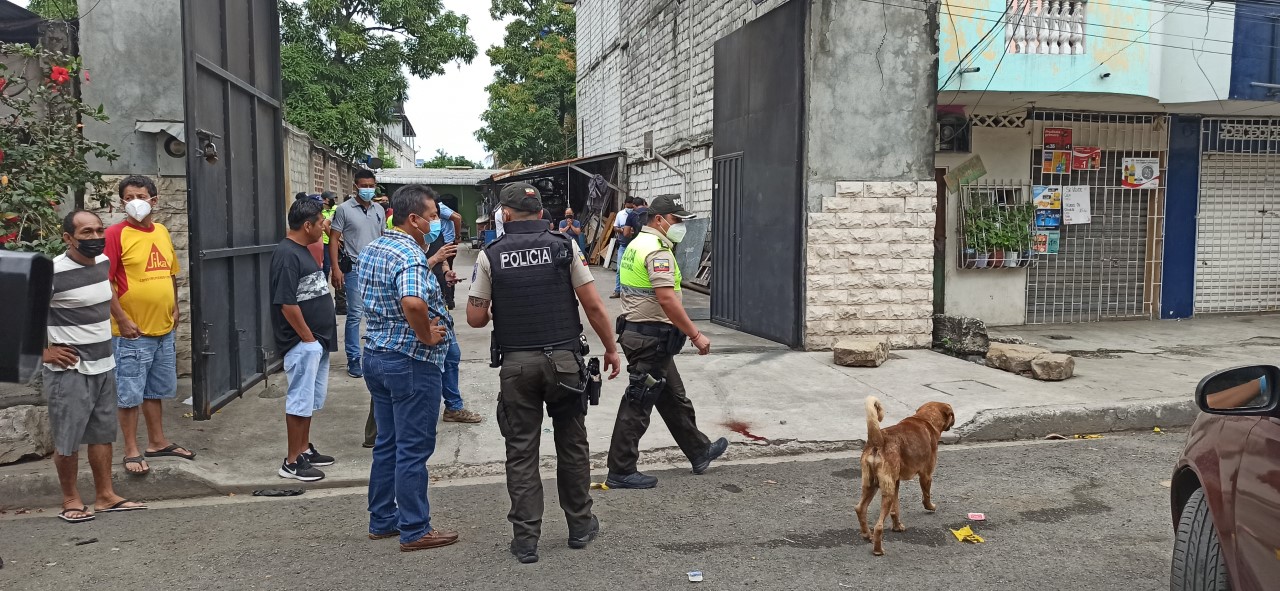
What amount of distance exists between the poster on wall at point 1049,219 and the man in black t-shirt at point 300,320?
32.3ft

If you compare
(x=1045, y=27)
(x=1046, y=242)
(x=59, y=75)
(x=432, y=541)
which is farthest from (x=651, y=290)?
(x=1046, y=242)

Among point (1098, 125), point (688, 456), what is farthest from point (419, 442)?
point (1098, 125)

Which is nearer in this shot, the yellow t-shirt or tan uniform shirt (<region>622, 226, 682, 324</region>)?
tan uniform shirt (<region>622, 226, 682, 324</region>)

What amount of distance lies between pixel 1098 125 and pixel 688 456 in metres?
9.38

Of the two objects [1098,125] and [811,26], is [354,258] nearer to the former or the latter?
[811,26]

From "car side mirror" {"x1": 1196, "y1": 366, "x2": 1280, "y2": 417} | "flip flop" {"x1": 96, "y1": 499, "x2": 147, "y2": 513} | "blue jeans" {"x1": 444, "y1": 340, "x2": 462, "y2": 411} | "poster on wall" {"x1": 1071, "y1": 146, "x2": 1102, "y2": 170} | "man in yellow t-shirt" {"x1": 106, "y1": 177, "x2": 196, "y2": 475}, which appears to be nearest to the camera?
"car side mirror" {"x1": 1196, "y1": 366, "x2": 1280, "y2": 417}

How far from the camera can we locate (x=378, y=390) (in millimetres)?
4340

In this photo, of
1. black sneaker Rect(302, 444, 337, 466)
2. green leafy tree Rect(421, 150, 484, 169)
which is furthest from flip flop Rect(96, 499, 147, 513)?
green leafy tree Rect(421, 150, 484, 169)

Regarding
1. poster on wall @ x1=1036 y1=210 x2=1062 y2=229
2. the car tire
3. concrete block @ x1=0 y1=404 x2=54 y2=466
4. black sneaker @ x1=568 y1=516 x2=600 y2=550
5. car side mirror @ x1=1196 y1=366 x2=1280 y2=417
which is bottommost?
black sneaker @ x1=568 y1=516 x2=600 y2=550

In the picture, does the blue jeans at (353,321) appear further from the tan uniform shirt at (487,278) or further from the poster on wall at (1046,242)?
the poster on wall at (1046,242)

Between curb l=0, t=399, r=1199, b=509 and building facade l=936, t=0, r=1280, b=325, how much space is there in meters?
4.80

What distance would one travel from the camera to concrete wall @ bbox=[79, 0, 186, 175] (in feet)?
23.6

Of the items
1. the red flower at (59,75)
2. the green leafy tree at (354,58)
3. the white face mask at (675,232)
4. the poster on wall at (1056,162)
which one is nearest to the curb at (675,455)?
the white face mask at (675,232)

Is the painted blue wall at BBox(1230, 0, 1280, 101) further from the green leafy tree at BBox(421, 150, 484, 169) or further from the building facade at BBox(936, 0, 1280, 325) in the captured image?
the green leafy tree at BBox(421, 150, 484, 169)
